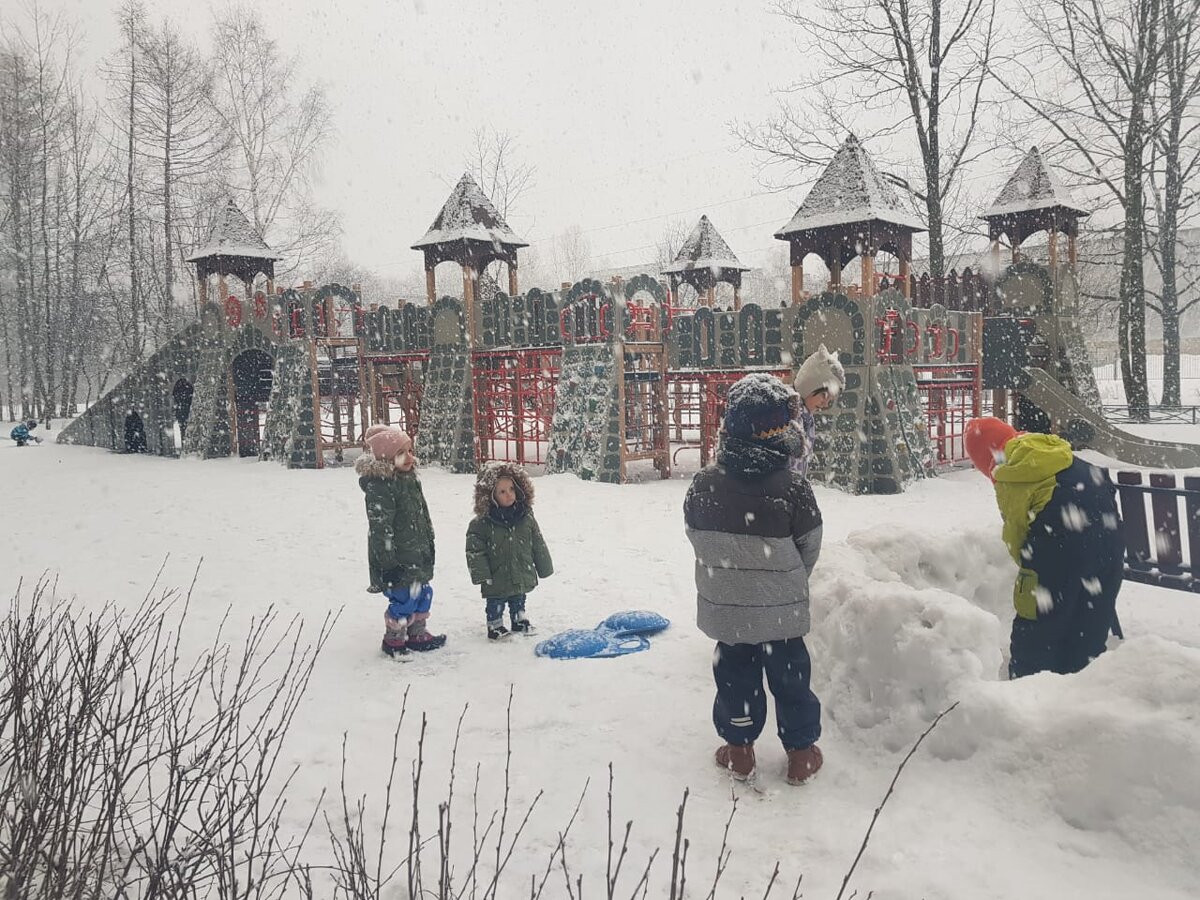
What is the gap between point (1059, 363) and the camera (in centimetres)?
1498

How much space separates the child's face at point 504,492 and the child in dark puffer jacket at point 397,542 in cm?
52

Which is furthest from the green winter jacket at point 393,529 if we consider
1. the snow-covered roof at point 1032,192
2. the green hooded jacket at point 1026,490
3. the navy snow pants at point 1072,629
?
the snow-covered roof at point 1032,192

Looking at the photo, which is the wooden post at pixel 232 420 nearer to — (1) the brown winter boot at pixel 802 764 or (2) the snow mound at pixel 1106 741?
(1) the brown winter boot at pixel 802 764

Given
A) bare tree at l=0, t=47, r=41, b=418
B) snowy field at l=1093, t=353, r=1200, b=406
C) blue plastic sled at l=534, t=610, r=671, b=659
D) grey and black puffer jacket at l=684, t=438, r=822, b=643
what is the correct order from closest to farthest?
grey and black puffer jacket at l=684, t=438, r=822, b=643
blue plastic sled at l=534, t=610, r=671, b=659
bare tree at l=0, t=47, r=41, b=418
snowy field at l=1093, t=353, r=1200, b=406

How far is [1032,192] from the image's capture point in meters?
15.8

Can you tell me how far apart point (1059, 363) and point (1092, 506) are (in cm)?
1309

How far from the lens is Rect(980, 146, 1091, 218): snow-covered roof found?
15.4m

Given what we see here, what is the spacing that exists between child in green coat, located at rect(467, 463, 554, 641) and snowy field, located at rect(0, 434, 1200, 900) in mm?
306

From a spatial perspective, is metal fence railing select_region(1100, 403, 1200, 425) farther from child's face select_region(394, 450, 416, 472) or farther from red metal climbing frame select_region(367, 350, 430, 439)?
child's face select_region(394, 450, 416, 472)

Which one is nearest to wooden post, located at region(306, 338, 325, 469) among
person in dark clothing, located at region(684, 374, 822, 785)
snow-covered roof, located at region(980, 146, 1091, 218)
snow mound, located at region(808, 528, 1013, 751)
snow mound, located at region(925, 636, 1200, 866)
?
snow mound, located at region(808, 528, 1013, 751)

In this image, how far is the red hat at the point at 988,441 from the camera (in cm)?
418

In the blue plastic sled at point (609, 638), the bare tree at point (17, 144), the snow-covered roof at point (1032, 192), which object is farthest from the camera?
the bare tree at point (17, 144)

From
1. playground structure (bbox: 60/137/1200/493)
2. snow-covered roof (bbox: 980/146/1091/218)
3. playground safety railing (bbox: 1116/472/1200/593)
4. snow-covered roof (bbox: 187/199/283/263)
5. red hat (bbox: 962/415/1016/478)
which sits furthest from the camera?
snow-covered roof (bbox: 187/199/283/263)

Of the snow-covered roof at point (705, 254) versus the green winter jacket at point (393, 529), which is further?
the snow-covered roof at point (705, 254)
